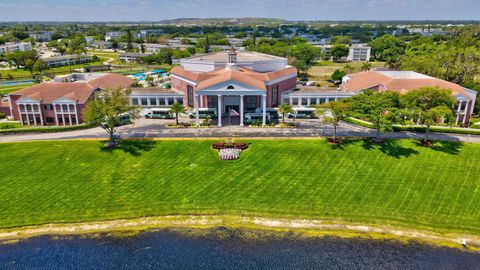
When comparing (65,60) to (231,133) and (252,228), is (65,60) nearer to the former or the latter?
(231,133)

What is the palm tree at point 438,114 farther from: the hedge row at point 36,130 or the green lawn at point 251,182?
the hedge row at point 36,130

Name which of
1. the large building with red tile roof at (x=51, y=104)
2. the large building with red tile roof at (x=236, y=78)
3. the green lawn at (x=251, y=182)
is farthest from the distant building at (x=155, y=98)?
the green lawn at (x=251, y=182)

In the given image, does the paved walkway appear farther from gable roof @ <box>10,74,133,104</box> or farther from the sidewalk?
gable roof @ <box>10,74,133,104</box>

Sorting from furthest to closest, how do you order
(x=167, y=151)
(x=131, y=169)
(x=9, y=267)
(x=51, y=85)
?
(x=51, y=85) → (x=167, y=151) → (x=131, y=169) → (x=9, y=267)

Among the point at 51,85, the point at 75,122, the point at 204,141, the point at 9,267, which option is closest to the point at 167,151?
the point at 204,141

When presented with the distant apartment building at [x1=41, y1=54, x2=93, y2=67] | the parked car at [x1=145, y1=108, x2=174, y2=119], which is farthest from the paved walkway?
the distant apartment building at [x1=41, y1=54, x2=93, y2=67]

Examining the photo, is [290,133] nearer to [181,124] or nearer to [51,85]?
[181,124]
